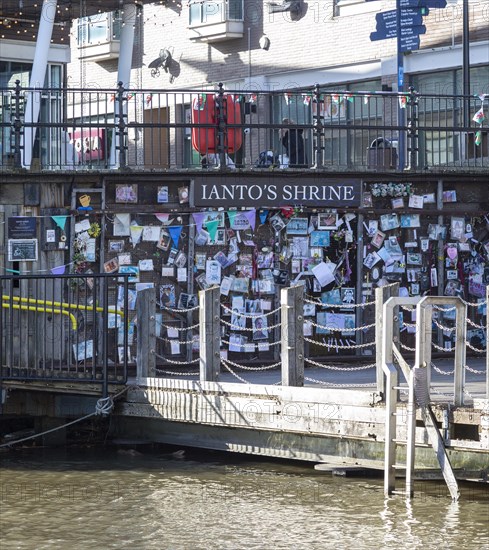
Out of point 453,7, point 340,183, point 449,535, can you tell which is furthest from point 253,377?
point 453,7

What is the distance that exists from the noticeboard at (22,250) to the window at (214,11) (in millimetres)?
14350

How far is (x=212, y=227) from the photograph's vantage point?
18953 millimetres

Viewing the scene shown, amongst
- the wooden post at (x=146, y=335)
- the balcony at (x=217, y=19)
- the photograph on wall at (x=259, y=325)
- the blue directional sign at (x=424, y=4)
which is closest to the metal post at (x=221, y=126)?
the photograph on wall at (x=259, y=325)

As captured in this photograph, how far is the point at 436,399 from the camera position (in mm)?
14719

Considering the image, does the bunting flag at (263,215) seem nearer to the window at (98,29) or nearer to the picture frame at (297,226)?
the picture frame at (297,226)

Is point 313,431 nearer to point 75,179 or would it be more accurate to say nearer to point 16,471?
point 16,471

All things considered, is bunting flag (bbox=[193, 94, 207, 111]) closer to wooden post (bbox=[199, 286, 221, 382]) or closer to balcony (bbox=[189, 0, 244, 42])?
wooden post (bbox=[199, 286, 221, 382])

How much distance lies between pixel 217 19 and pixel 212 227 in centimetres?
1375

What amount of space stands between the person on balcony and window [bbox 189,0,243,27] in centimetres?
988

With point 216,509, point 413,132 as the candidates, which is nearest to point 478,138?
point 413,132

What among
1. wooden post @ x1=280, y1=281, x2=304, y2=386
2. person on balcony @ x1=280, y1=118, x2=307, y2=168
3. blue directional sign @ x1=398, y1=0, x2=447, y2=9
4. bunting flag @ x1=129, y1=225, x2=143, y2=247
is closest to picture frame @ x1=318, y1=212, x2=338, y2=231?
person on balcony @ x1=280, y1=118, x2=307, y2=168

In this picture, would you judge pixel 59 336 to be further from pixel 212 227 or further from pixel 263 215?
pixel 263 215

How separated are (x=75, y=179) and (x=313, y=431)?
5.47 m

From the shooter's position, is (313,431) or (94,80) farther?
(94,80)
